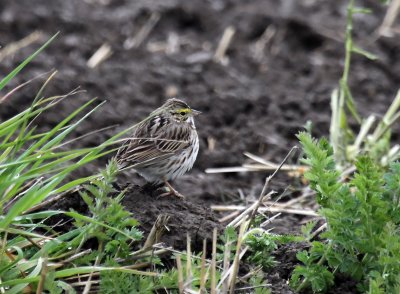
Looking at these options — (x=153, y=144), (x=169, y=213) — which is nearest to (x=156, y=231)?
(x=169, y=213)

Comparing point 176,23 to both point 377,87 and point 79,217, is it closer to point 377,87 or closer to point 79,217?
point 377,87

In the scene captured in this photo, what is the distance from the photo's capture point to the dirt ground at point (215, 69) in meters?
8.35

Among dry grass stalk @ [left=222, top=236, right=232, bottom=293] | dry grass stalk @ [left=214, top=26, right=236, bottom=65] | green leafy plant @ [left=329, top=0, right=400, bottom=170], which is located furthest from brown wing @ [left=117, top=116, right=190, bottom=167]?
dry grass stalk @ [left=214, top=26, right=236, bottom=65]

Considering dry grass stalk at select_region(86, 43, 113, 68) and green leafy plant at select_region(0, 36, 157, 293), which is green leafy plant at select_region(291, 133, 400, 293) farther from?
dry grass stalk at select_region(86, 43, 113, 68)

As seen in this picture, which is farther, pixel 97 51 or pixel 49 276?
pixel 97 51

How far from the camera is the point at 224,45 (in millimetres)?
11219

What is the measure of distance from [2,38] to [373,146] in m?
4.81

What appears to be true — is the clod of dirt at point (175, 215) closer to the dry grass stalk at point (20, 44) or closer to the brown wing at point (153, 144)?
the brown wing at point (153, 144)

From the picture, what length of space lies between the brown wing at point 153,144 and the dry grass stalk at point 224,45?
4175mm

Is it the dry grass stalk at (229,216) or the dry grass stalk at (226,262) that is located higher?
the dry grass stalk at (226,262)

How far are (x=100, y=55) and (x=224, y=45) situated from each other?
1737mm

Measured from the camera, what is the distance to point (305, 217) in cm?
671

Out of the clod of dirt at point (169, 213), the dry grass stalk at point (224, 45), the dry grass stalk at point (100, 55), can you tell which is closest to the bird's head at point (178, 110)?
the clod of dirt at point (169, 213)

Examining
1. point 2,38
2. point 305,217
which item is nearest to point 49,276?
point 305,217
